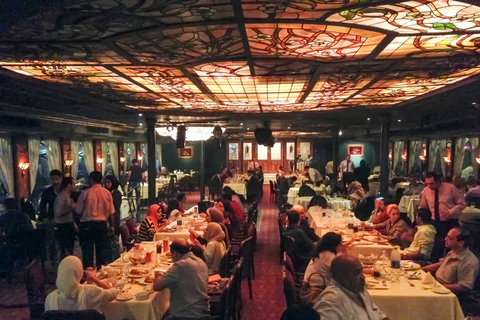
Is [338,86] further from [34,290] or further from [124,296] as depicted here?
[34,290]

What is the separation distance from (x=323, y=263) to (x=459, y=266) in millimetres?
1502

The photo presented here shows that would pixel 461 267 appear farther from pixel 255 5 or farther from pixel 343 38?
pixel 255 5

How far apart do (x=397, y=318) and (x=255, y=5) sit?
3049mm

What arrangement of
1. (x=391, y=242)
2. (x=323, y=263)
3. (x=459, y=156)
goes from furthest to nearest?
1. (x=459, y=156)
2. (x=391, y=242)
3. (x=323, y=263)

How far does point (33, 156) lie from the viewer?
407 inches

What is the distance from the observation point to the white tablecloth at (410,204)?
10.8 m

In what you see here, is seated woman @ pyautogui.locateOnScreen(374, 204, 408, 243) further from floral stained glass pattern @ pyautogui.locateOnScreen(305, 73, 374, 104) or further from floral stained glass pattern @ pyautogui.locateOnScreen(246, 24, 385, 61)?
floral stained glass pattern @ pyautogui.locateOnScreen(246, 24, 385, 61)

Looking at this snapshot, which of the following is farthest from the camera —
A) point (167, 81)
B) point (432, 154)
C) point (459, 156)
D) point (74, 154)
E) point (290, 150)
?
point (290, 150)

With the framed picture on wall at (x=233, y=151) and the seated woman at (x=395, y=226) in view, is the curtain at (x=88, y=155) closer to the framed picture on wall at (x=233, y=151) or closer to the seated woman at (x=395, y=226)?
the seated woman at (x=395, y=226)

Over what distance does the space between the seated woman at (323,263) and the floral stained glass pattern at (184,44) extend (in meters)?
2.12

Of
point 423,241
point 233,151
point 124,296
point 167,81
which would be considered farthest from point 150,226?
point 233,151

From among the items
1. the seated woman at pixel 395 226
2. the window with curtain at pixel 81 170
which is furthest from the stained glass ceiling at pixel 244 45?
the window with curtain at pixel 81 170

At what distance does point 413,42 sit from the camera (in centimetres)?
383

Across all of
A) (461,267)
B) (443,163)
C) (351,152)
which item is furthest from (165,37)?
(351,152)
